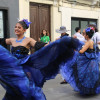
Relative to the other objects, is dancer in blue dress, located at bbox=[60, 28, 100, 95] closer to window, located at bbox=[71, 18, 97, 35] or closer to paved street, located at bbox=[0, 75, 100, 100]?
paved street, located at bbox=[0, 75, 100, 100]

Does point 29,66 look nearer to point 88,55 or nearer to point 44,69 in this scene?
point 44,69

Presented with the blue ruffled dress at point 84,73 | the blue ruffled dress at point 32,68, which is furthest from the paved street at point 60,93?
the blue ruffled dress at point 32,68

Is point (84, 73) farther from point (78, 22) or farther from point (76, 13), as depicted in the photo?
point (78, 22)

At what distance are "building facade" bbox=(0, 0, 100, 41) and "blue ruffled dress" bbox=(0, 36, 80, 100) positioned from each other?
6.91 meters

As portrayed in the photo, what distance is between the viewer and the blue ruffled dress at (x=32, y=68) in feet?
10.1

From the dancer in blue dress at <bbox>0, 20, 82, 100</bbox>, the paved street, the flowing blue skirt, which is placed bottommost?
the paved street

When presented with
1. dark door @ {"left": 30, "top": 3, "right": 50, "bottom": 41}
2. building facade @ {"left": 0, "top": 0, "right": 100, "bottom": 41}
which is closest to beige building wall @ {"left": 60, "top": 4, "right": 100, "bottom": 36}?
building facade @ {"left": 0, "top": 0, "right": 100, "bottom": 41}

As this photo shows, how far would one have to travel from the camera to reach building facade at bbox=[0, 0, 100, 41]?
1021 centimetres

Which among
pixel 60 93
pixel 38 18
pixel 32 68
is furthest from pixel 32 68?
pixel 38 18

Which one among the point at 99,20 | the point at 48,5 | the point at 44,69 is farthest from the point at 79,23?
the point at 44,69

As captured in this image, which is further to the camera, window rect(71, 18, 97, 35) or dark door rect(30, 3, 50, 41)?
window rect(71, 18, 97, 35)

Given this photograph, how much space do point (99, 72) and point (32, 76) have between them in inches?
106

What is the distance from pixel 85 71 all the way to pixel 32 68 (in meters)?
2.29

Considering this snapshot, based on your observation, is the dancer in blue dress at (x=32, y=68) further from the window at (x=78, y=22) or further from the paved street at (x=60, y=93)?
the window at (x=78, y=22)
